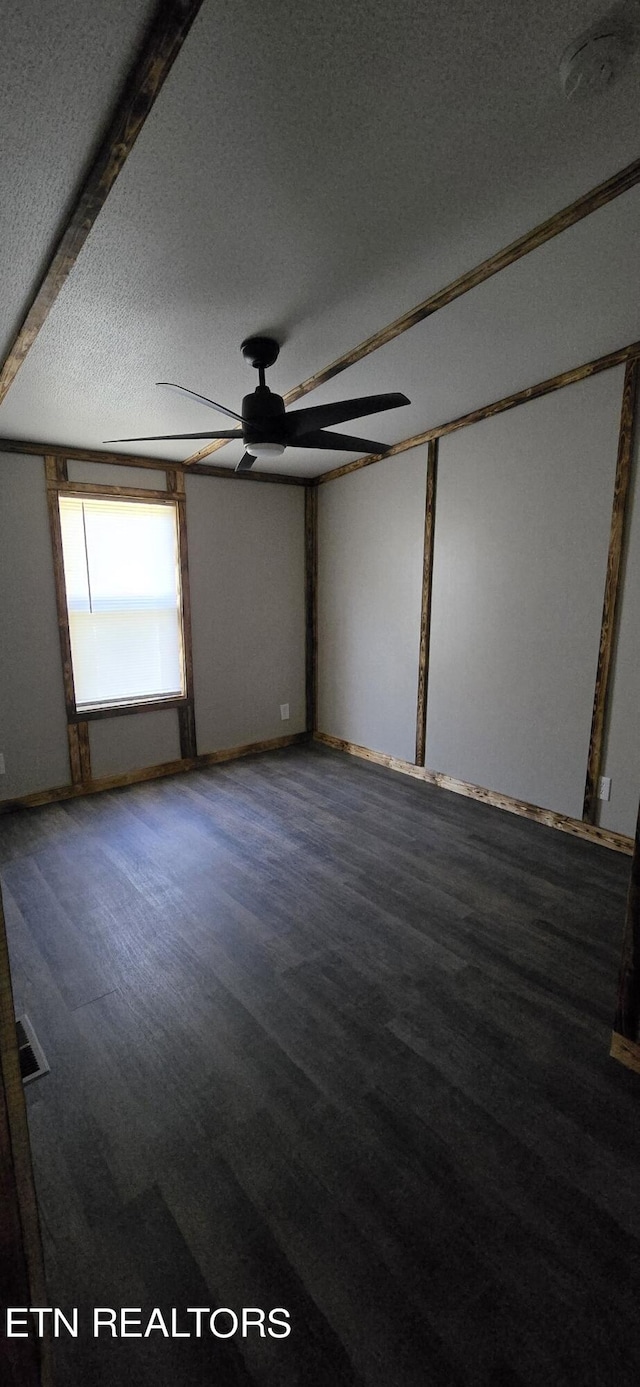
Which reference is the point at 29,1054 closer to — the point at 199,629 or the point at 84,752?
the point at 84,752

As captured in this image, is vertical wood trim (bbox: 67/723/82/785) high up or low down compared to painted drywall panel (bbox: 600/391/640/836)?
down

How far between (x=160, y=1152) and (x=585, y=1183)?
115cm

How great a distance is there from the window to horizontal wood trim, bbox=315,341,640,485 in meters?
1.90

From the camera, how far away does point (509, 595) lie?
11.8 ft

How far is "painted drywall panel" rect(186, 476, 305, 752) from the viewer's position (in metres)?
4.70

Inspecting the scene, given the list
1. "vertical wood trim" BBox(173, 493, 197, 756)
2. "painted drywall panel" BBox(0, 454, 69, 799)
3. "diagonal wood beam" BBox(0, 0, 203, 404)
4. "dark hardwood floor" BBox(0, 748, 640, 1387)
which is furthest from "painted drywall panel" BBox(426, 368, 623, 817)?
"painted drywall panel" BBox(0, 454, 69, 799)

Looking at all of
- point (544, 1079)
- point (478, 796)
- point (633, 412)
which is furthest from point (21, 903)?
point (633, 412)

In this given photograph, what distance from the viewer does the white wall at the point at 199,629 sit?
3.84 meters

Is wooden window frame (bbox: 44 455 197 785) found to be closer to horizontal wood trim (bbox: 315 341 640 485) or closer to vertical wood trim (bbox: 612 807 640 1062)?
horizontal wood trim (bbox: 315 341 640 485)

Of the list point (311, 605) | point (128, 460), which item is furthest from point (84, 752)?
point (311, 605)

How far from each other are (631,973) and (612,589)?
2.07 m

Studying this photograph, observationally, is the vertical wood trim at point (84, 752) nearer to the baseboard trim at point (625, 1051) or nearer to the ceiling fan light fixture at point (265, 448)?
the ceiling fan light fixture at point (265, 448)

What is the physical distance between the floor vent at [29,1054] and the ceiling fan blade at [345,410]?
8.33ft

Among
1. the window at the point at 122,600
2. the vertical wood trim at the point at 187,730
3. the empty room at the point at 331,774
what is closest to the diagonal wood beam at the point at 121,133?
the empty room at the point at 331,774
